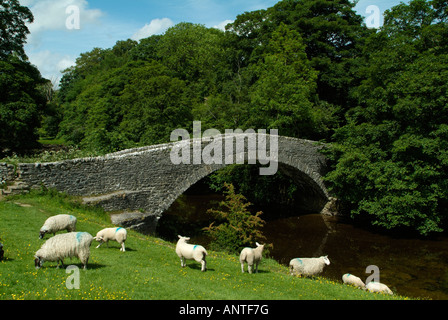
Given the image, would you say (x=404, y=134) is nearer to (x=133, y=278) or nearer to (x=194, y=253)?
(x=194, y=253)

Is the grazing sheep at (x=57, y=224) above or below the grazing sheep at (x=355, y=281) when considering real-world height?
above

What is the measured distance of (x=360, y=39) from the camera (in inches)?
1104

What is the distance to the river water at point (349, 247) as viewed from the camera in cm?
1314

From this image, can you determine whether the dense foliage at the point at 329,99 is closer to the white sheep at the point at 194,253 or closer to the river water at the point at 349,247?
the river water at the point at 349,247

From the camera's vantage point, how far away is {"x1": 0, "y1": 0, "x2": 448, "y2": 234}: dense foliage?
17.1m

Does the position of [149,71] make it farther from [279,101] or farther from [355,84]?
[355,84]

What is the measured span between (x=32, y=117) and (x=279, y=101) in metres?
17.1

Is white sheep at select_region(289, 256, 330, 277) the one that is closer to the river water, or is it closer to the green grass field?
the green grass field

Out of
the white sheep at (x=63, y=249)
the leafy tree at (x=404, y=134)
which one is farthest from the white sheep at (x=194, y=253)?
the leafy tree at (x=404, y=134)

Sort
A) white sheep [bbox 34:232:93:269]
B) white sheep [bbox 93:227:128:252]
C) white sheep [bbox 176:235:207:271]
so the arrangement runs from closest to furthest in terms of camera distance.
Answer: white sheep [bbox 34:232:93:269]
white sheep [bbox 176:235:207:271]
white sheep [bbox 93:227:128:252]

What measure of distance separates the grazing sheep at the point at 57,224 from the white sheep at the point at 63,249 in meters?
2.26

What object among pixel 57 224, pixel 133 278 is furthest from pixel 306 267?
pixel 57 224

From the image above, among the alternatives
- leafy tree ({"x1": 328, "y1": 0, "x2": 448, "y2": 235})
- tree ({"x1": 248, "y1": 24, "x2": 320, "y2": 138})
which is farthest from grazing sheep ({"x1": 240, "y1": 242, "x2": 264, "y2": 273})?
tree ({"x1": 248, "y1": 24, "x2": 320, "y2": 138})

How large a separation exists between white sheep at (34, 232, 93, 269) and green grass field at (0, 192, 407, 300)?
0.76 ft
